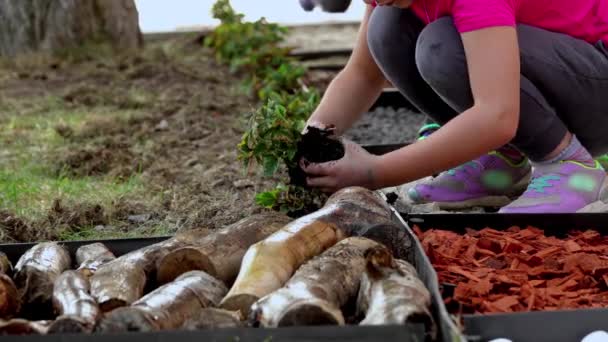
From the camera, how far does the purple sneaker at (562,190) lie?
286cm

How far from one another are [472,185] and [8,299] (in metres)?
1.71

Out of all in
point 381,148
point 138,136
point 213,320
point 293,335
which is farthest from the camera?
point 138,136

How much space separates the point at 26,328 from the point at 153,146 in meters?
2.71

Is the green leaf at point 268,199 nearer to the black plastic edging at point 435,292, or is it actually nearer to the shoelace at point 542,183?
the black plastic edging at point 435,292

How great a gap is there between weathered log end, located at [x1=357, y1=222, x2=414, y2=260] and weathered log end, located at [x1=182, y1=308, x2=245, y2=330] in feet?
1.76

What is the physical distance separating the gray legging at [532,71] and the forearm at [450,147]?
312 mm

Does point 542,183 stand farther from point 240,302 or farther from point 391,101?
point 391,101

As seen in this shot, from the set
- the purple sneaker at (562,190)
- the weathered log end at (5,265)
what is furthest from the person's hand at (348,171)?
the weathered log end at (5,265)

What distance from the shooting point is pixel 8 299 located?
2.01 metres

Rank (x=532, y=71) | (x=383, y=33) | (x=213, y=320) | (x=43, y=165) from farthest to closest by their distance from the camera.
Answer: (x=43, y=165) → (x=383, y=33) → (x=532, y=71) → (x=213, y=320)

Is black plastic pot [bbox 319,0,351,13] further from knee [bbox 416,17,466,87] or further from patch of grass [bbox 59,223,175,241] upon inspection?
patch of grass [bbox 59,223,175,241]

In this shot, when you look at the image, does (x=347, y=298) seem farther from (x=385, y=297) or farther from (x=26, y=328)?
(x=26, y=328)

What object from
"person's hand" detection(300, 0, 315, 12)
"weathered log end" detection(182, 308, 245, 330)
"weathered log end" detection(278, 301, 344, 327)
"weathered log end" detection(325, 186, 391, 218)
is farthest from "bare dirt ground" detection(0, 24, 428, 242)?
"weathered log end" detection(278, 301, 344, 327)

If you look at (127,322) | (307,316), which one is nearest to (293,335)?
(307,316)
